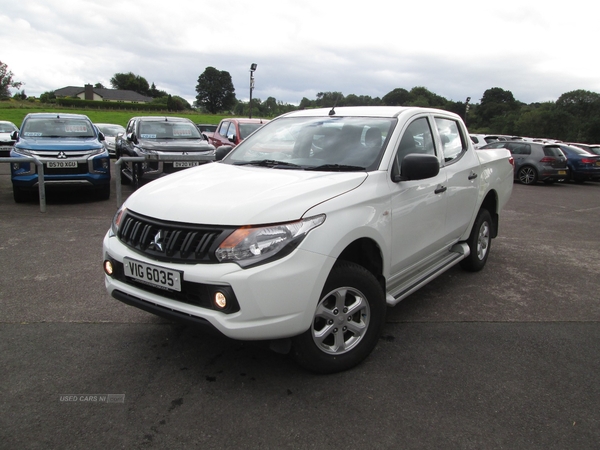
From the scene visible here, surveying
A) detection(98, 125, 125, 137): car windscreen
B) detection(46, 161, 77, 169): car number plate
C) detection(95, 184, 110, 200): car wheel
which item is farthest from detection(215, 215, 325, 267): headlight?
detection(98, 125, 125, 137): car windscreen

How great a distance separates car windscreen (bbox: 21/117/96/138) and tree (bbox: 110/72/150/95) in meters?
134

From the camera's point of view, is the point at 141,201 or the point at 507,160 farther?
the point at 507,160

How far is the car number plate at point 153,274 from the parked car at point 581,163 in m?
19.1

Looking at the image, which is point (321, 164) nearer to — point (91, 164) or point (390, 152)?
point (390, 152)

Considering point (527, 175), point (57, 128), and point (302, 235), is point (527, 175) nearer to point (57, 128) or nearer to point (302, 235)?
point (57, 128)

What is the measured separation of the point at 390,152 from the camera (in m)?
3.50

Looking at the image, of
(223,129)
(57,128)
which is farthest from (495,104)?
(57,128)

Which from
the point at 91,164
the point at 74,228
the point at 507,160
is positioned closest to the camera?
the point at 507,160

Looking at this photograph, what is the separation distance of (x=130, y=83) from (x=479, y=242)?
142 metres

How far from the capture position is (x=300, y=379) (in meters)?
2.96

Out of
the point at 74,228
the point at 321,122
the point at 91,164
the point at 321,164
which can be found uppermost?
the point at 321,122

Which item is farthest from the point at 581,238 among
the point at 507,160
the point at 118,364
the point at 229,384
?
the point at 118,364

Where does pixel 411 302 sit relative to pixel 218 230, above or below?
below

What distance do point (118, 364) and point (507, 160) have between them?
497 cm
